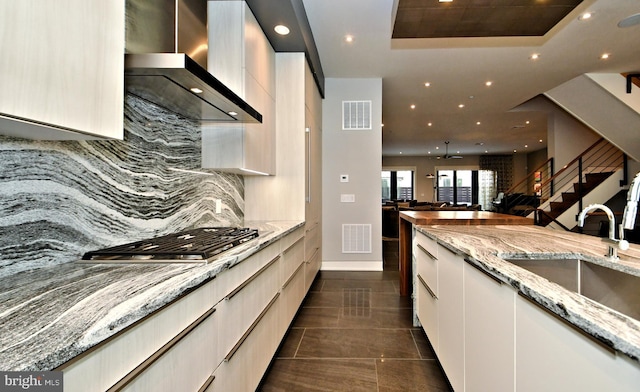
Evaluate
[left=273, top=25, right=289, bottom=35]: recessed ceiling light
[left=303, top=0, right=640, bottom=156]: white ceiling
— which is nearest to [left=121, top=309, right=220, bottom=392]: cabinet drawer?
[left=273, top=25, right=289, bottom=35]: recessed ceiling light

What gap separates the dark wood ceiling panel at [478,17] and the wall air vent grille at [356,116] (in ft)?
6.03

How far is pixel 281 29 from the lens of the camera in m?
2.87

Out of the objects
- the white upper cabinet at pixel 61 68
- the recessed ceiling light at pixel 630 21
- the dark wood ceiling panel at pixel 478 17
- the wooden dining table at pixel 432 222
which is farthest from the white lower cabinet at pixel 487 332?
the recessed ceiling light at pixel 630 21

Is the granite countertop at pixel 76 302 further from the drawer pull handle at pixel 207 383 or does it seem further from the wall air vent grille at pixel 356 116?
the wall air vent grille at pixel 356 116

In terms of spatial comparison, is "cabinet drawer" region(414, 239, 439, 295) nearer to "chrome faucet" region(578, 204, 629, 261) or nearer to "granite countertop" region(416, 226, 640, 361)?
"granite countertop" region(416, 226, 640, 361)

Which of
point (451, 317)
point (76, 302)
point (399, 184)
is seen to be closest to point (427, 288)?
point (451, 317)

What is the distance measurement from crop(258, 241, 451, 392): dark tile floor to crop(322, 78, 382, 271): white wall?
1241 millimetres

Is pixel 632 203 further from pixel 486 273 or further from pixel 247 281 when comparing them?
pixel 247 281

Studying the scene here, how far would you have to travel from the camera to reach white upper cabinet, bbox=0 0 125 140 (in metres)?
0.74

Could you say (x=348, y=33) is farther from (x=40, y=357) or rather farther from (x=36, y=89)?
(x=40, y=357)

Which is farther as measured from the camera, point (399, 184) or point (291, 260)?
point (399, 184)

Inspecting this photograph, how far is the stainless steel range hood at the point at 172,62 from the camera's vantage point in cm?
132

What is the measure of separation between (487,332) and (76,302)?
138 centimetres

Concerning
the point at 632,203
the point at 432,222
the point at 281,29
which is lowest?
the point at 432,222
